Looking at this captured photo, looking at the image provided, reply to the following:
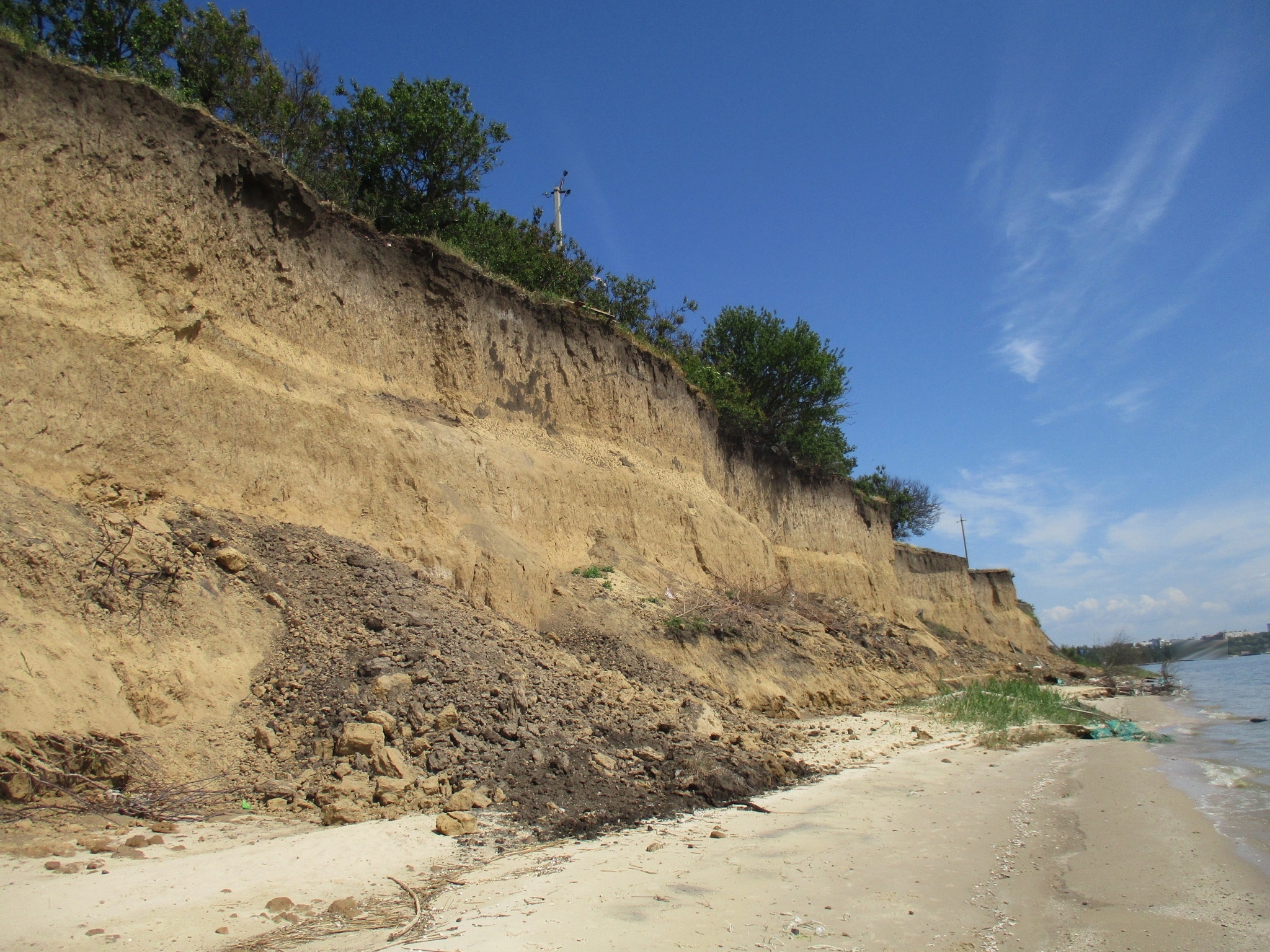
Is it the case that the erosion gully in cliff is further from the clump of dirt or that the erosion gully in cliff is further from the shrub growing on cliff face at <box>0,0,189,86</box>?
the shrub growing on cliff face at <box>0,0,189,86</box>

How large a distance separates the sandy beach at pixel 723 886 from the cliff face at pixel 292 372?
15.7ft

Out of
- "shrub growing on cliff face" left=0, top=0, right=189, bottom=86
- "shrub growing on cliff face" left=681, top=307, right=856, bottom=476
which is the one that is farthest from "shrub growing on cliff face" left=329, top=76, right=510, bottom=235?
"shrub growing on cliff face" left=681, top=307, right=856, bottom=476

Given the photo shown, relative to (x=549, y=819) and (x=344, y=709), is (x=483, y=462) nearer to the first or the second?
(x=344, y=709)

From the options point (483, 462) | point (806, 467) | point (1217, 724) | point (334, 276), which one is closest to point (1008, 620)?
point (806, 467)

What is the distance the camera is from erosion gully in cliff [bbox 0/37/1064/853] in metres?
5.46

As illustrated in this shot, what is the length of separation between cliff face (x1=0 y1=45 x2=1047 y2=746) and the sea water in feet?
17.3

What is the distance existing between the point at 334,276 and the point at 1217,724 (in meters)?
17.9

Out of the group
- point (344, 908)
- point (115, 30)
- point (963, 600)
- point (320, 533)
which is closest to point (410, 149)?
point (115, 30)

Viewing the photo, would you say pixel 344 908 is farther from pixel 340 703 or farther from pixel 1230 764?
pixel 1230 764

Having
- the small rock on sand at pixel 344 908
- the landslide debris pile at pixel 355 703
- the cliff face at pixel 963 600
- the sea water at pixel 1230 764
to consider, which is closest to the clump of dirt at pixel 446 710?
the landslide debris pile at pixel 355 703

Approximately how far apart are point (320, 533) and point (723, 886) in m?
6.12

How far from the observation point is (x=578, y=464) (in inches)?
514

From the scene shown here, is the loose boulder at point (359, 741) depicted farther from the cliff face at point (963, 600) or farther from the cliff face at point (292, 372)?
the cliff face at point (963, 600)

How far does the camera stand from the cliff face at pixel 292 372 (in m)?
7.57
